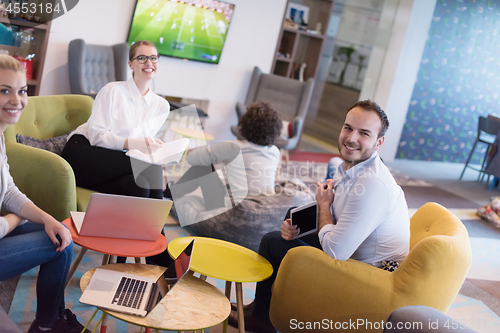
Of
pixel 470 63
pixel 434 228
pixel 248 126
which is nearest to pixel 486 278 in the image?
pixel 434 228

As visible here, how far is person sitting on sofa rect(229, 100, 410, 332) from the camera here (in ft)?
5.68

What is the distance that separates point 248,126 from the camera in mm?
2693

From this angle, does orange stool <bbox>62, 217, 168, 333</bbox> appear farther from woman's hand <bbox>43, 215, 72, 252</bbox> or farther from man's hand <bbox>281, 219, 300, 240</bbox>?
man's hand <bbox>281, 219, 300, 240</bbox>

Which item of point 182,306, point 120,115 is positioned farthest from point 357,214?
point 120,115

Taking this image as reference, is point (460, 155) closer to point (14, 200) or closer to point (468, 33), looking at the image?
point (468, 33)

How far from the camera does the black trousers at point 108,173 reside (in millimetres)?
2393

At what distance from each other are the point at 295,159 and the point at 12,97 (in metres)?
4.67

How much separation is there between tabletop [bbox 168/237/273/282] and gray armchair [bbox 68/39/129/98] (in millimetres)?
2731

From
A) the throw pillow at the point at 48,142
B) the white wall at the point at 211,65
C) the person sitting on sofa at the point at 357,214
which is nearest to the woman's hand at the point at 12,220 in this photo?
the throw pillow at the point at 48,142

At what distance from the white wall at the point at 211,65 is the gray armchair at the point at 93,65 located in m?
0.15

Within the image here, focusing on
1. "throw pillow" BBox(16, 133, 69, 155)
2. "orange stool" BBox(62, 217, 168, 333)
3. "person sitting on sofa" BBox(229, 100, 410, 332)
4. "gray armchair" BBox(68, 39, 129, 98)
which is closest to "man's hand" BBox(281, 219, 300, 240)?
"person sitting on sofa" BBox(229, 100, 410, 332)

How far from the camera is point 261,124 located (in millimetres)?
2664

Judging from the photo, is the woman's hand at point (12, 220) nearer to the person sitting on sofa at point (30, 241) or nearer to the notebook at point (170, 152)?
the person sitting on sofa at point (30, 241)

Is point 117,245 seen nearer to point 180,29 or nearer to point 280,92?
point 180,29
